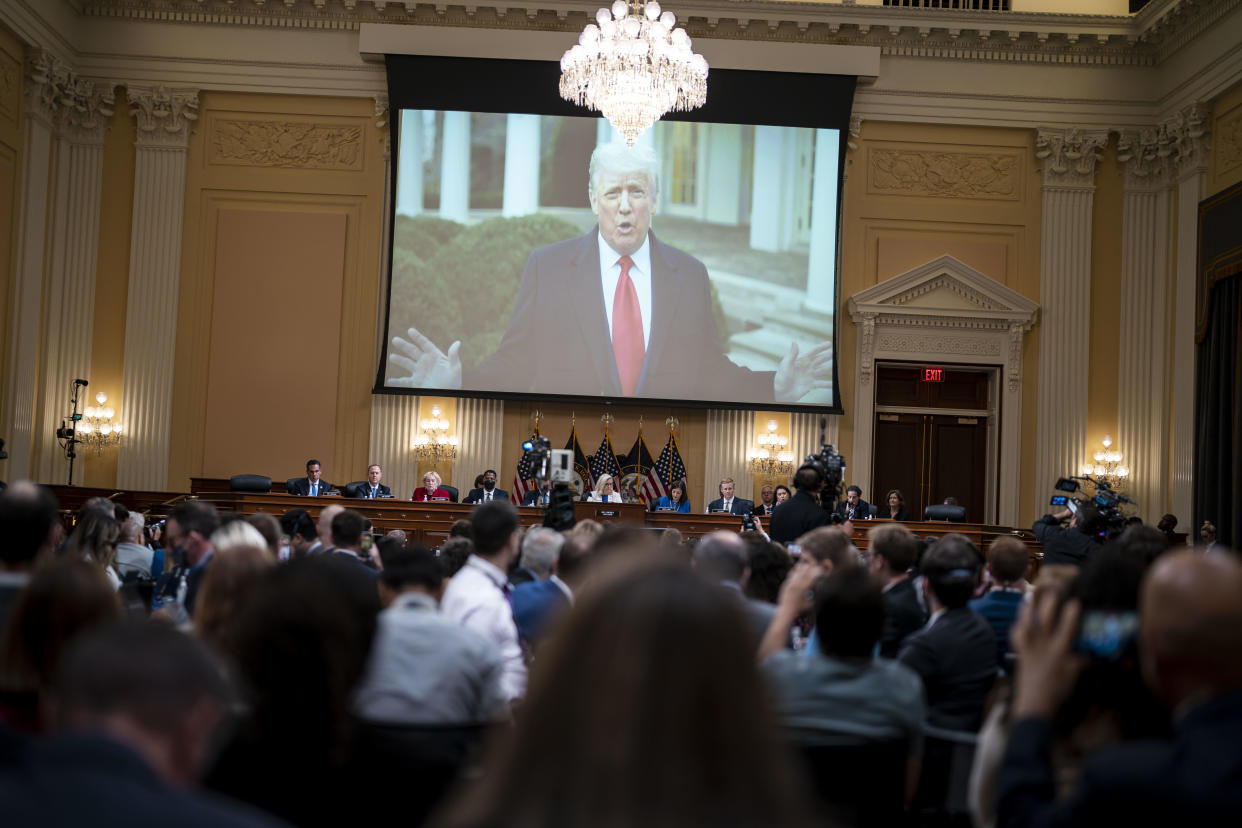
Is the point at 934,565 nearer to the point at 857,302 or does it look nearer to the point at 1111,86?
the point at 857,302

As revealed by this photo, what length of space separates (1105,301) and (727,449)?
559 centimetres

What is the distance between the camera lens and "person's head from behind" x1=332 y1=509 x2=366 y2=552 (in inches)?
213

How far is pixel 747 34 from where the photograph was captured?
16.6m

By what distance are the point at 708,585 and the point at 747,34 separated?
16.4 m

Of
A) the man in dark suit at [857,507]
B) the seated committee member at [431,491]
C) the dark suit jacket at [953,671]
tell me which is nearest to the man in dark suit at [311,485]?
the seated committee member at [431,491]

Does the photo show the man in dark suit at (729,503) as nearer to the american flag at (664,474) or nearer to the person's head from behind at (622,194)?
the american flag at (664,474)

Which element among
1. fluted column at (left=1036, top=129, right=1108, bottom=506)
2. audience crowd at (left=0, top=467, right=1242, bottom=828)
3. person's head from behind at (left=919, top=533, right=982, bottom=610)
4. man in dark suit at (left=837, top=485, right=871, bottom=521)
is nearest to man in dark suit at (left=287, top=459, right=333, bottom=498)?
man in dark suit at (left=837, top=485, right=871, bottom=521)

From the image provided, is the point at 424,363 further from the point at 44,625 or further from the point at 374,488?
the point at 44,625

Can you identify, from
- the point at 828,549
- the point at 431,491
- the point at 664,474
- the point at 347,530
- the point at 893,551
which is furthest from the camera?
the point at 664,474

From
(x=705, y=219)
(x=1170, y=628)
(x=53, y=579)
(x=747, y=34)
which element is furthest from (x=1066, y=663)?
(x=747, y=34)

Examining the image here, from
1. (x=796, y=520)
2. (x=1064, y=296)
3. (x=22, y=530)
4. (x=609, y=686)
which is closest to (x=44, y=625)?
(x=22, y=530)

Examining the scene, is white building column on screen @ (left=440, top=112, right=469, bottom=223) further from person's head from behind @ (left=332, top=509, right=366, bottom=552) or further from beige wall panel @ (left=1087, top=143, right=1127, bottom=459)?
person's head from behind @ (left=332, top=509, right=366, bottom=552)

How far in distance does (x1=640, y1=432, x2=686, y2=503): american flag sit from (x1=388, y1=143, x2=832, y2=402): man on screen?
78 cm

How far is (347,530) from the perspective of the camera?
17.8 feet
